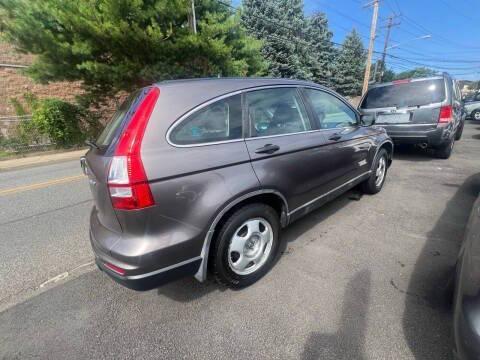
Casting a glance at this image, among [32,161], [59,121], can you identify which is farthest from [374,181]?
[59,121]

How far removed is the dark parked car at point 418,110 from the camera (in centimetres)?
529

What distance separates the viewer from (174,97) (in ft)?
6.07

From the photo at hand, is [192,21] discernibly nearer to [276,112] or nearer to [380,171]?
[380,171]

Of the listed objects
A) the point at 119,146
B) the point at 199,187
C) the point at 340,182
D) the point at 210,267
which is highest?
the point at 119,146

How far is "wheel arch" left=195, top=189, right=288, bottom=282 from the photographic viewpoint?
194 centimetres

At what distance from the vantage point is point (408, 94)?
556cm

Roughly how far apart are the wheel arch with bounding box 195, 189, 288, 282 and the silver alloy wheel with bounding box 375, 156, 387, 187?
2.47 m

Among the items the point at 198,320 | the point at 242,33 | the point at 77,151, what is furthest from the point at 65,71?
the point at 198,320

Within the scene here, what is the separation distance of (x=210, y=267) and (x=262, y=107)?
1502 millimetres

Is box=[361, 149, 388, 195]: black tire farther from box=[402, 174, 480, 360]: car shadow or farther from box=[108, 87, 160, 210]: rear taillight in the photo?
box=[108, 87, 160, 210]: rear taillight

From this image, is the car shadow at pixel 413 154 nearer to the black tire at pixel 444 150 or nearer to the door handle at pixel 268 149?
the black tire at pixel 444 150

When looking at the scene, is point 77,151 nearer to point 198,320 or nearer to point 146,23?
point 146,23

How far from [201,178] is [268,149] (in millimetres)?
714

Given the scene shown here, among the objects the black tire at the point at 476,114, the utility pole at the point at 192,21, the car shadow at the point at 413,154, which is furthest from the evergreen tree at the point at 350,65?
the car shadow at the point at 413,154
